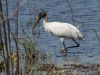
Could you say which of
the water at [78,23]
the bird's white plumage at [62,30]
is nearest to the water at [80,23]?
the water at [78,23]

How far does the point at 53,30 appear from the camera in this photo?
38.6ft

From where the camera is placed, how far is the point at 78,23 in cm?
1411

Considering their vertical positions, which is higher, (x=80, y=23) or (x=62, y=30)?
(x=62, y=30)

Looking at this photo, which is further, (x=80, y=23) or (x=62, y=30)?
(x=80, y=23)

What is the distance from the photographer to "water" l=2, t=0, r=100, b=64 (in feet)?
33.4

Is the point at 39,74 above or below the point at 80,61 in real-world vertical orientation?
above

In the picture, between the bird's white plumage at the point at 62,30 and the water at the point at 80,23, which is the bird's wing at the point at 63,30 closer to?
the bird's white plumage at the point at 62,30

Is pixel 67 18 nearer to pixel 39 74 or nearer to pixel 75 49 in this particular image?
pixel 75 49

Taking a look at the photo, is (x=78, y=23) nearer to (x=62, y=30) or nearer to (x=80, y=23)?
(x=80, y=23)

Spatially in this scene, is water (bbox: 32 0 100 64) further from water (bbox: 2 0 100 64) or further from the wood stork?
the wood stork

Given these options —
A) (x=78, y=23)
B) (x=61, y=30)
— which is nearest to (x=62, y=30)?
(x=61, y=30)

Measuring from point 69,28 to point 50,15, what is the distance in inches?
181

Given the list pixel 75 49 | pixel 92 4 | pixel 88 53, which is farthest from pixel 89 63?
pixel 92 4

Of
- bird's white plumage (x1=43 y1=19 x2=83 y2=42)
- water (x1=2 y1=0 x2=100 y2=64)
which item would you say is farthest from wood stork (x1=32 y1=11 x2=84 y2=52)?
water (x1=2 y1=0 x2=100 y2=64)
